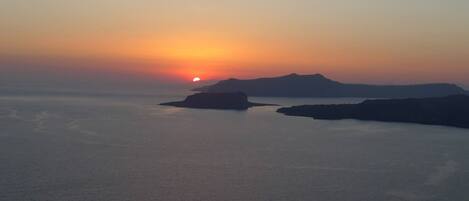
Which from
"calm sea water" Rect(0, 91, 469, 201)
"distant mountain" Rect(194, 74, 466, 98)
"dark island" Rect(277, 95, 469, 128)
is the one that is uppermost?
"distant mountain" Rect(194, 74, 466, 98)

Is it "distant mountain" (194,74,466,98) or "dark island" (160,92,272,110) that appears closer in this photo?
"dark island" (160,92,272,110)

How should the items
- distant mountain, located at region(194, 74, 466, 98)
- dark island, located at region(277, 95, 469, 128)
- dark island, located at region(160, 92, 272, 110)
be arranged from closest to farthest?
dark island, located at region(277, 95, 469, 128)
dark island, located at region(160, 92, 272, 110)
distant mountain, located at region(194, 74, 466, 98)

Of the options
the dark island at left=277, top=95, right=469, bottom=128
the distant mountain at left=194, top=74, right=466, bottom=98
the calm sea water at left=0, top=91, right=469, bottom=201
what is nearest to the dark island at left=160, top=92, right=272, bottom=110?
the dark island at left=277, top=95, right=469, bottom=128

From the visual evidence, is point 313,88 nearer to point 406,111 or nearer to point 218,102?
point 218,102

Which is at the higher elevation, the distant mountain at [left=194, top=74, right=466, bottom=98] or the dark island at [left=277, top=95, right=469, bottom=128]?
the distant mountain at [left=194, top=74, right=466, bottom=98]

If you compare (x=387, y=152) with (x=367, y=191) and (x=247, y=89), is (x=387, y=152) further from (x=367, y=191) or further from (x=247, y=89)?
(x=247, y=89)

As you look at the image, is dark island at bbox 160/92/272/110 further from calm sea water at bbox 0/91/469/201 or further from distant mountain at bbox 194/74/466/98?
distant mountain at bbox 194/74/466/98

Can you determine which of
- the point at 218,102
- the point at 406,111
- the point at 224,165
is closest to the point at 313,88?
the point at 218,102

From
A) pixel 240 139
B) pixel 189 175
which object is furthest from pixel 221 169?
pixel 240 139
